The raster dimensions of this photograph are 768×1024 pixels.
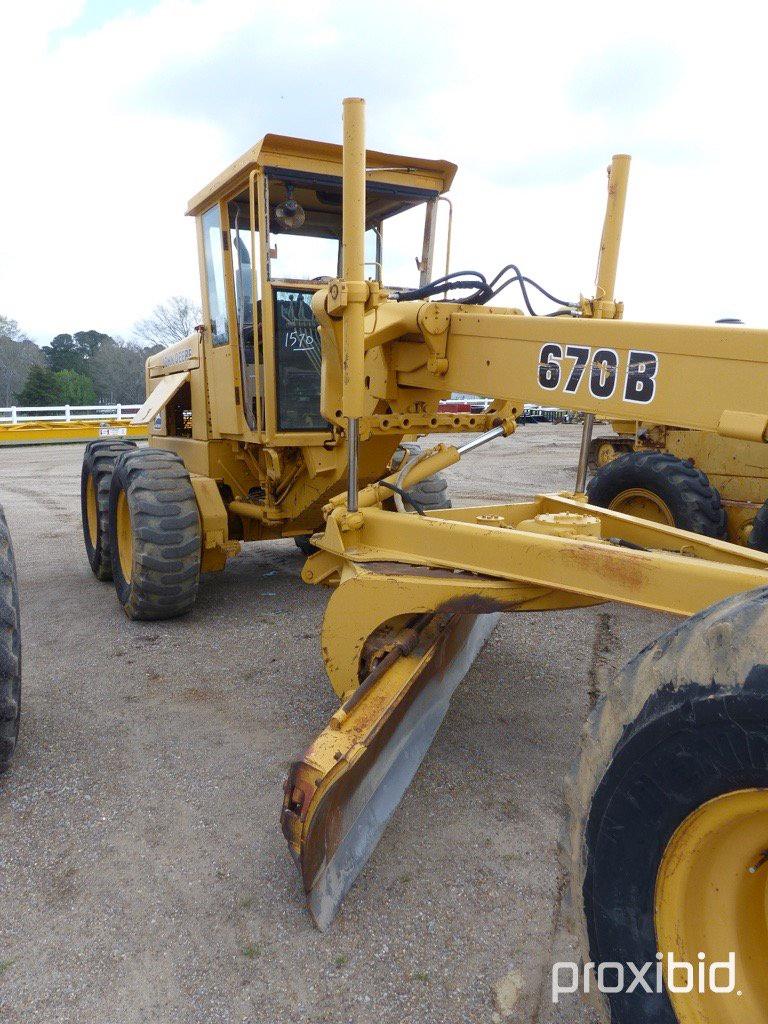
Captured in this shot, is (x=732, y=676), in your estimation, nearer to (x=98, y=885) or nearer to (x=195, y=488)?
(x=98, y=885)

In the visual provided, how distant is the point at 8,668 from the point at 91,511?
3.54 meters

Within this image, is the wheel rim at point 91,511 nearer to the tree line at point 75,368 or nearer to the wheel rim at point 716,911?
the wheel rim at point 716,911

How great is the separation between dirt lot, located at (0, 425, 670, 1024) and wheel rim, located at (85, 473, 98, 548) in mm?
1524

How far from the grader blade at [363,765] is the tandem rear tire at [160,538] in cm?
210

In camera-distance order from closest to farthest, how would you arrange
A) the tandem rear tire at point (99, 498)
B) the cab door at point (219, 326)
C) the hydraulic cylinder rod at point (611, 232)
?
1. the hydraulic cylinder rod at point (611, 232)
2. the cab door at point (219, 326)
3. the tandem rear tire at point (99, 498)

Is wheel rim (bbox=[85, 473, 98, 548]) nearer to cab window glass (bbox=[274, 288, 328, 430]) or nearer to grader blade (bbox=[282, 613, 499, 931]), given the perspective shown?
cab window glass (bbox=[274, 288, 328, 430])

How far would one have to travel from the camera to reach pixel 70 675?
12.7 feet

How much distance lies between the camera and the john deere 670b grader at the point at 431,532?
1378 mm

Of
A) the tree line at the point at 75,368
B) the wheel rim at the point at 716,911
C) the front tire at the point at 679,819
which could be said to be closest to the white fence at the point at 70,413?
the tree line at the point at 75,368

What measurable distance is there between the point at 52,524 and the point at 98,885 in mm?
7042

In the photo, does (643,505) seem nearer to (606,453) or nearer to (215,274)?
(606,453)

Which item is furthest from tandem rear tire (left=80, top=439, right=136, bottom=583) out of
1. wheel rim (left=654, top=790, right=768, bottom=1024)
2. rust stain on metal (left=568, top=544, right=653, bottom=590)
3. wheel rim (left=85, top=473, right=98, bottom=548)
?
wheel rim (left=654, top=790, right=768, bottom=1024)

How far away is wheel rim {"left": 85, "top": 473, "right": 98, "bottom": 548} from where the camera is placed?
233 inches

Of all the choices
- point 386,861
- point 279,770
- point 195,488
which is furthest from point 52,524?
point 386,861
